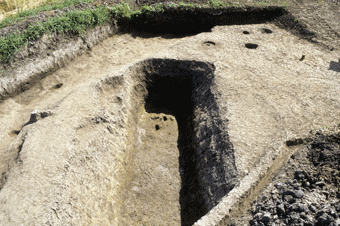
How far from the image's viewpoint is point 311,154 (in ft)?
19.7

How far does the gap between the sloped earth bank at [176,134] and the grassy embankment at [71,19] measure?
3.07 ft

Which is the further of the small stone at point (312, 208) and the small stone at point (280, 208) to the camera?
the small stone at point (280, 208)

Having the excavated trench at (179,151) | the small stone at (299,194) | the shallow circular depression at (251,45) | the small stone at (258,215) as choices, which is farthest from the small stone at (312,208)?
the shallow circular depression at (251,45)

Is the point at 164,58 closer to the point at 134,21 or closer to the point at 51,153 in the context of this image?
the point at 134,21

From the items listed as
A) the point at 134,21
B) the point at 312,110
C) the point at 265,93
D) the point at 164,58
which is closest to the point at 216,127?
the point at 265,93

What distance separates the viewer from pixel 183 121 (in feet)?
31.1

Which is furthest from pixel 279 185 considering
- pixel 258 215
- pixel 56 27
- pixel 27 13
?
pixel 27 13

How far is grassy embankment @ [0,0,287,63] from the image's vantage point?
936 centimetres

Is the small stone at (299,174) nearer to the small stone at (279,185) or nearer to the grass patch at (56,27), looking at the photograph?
the small stone at (279,185)

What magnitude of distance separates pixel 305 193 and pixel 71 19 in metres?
10.4

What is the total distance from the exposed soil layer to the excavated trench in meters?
0.90

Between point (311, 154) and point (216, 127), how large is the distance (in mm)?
2432

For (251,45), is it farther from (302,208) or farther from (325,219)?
(325,219)

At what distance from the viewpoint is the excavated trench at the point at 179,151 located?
21.8 feet
